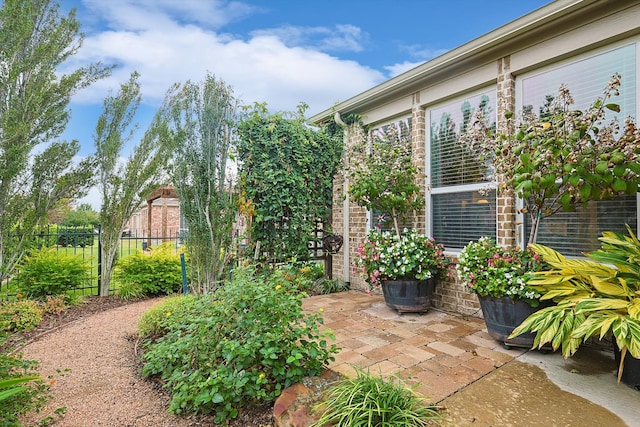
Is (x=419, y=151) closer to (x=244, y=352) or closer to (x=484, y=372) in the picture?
(x=484, y=372)

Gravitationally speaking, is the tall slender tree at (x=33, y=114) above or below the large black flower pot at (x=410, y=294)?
above

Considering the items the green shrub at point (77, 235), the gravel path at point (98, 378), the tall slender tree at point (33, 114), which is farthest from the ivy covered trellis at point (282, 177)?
the green shrub at point (77, 235)

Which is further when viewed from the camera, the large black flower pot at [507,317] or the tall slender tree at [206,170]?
the tall slender tree at [206,170]

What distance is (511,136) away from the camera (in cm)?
284

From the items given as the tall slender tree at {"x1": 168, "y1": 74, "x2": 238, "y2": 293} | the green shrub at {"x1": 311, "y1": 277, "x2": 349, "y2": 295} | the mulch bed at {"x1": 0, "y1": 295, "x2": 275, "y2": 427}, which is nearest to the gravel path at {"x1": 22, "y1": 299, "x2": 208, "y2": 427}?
the mulch bed at {"x1": 0, "y1": 295, "x2": 275, "y2": 427}

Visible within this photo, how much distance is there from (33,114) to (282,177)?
3270mm

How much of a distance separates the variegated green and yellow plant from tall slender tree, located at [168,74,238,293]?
366 cm

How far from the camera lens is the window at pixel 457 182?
3.72 metres

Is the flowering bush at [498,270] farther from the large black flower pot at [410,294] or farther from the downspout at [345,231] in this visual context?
the downspout at [345,231]

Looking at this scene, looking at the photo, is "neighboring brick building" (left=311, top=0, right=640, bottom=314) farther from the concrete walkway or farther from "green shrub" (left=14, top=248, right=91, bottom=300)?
"green shrub" (left=14, top=248, right=91, bottom=300)

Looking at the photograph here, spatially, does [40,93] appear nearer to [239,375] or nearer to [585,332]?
[239,375]

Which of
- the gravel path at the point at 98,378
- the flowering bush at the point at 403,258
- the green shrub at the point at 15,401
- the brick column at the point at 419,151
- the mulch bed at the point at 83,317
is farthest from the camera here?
the brick column at the point at 419,151

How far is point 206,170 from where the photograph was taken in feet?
14.8

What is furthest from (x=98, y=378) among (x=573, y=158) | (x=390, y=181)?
(x=573, y=158)
